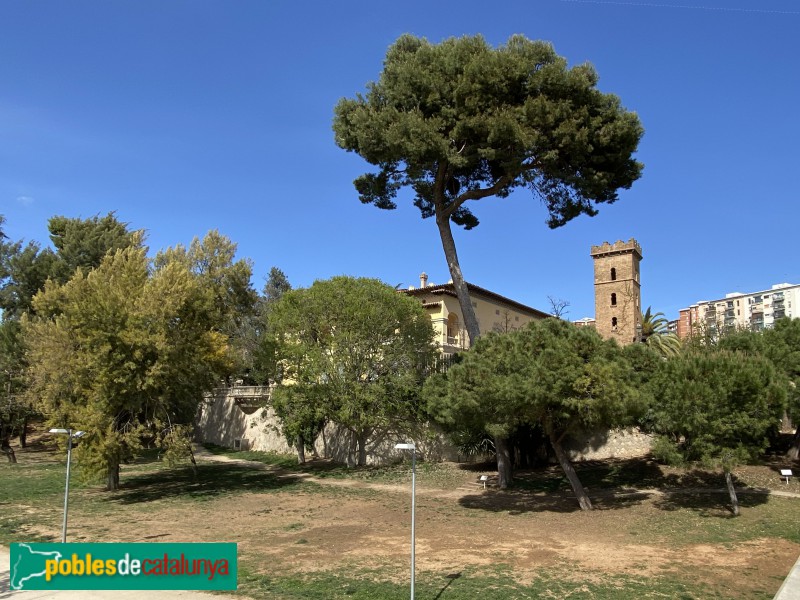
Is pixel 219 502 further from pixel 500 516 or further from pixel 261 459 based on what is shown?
pixel 261 459

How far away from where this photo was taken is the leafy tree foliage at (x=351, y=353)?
95.8ft


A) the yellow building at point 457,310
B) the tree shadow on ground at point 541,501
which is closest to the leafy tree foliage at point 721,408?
the tree shadow on ground at point 541,501

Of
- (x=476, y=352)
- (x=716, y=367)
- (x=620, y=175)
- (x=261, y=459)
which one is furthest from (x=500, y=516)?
(x=261, y=459)

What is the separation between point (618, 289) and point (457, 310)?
19.5 meters

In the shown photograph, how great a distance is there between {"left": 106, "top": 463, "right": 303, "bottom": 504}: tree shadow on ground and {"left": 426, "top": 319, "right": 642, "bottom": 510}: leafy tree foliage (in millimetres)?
11165

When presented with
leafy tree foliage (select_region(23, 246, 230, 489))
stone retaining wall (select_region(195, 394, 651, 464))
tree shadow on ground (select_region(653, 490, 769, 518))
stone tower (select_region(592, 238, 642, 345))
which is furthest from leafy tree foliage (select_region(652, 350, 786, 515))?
stone tower (select_region(592, 238, 642, 345))

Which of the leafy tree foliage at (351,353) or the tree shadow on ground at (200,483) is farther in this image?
the leafy tree foliage at (351,353)

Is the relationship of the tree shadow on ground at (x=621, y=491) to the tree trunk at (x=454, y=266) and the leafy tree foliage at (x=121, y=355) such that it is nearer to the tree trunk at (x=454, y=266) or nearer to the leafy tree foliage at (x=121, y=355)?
the tree trunk at (x=454, y=266)

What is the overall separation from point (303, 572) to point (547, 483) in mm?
14974

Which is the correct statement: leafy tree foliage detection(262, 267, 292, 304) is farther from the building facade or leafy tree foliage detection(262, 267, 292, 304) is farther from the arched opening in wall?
the building facade

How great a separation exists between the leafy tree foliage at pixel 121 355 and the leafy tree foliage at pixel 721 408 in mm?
18103

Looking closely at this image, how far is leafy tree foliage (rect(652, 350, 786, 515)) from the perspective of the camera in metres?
17.5

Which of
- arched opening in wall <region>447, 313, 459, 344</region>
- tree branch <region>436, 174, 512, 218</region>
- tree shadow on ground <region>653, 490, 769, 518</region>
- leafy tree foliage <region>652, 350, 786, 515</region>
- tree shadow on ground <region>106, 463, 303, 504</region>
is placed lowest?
tree shadow on ground <region>106, 463, 303, 504</region>

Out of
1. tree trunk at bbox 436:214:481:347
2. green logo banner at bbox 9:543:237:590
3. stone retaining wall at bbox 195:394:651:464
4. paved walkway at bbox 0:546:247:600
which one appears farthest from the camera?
stone retaining wall at bbox 195:394:651:464
